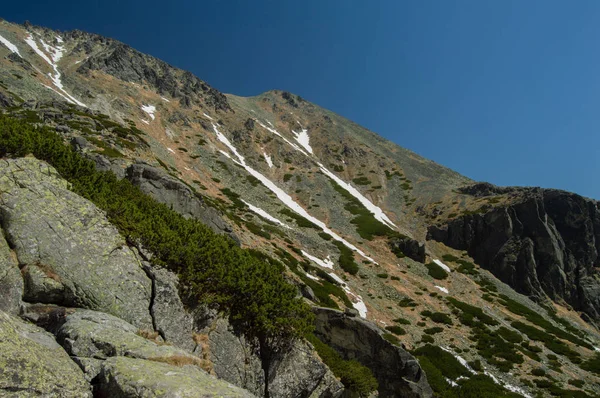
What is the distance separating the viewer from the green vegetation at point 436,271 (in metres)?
58.7

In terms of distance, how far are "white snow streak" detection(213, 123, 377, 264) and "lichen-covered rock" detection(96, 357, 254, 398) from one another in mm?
51281

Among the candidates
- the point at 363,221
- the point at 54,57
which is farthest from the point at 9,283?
the point at 54,57

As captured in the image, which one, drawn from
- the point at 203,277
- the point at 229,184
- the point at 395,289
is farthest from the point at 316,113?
the point at 203,277

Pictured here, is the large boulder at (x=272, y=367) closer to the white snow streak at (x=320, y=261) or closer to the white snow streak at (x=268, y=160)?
the white snow streak at (x=320, y=261)

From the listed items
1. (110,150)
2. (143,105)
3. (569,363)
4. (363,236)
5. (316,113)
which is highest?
(316,113)

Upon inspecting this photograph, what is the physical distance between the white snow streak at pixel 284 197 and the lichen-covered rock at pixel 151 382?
168ft

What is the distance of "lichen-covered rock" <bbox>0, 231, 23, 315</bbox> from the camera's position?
8.55 metres

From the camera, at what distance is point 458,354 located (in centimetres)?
3562

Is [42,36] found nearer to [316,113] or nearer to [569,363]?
[316,113]

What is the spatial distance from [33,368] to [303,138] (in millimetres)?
135299

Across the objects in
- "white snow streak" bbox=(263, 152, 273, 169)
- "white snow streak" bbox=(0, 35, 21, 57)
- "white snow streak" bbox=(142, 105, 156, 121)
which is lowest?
"white snow streak" bbox=(0, 35, 21, 57)

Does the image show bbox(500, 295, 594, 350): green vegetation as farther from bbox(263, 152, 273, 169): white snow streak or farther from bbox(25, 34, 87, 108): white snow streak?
bbox(25, 34, 87, 108): white snow streak

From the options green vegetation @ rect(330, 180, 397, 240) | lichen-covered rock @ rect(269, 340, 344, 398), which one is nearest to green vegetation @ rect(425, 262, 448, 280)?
green vegetation @ rect(330, 180, 397, 240)

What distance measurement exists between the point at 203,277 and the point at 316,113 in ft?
525
